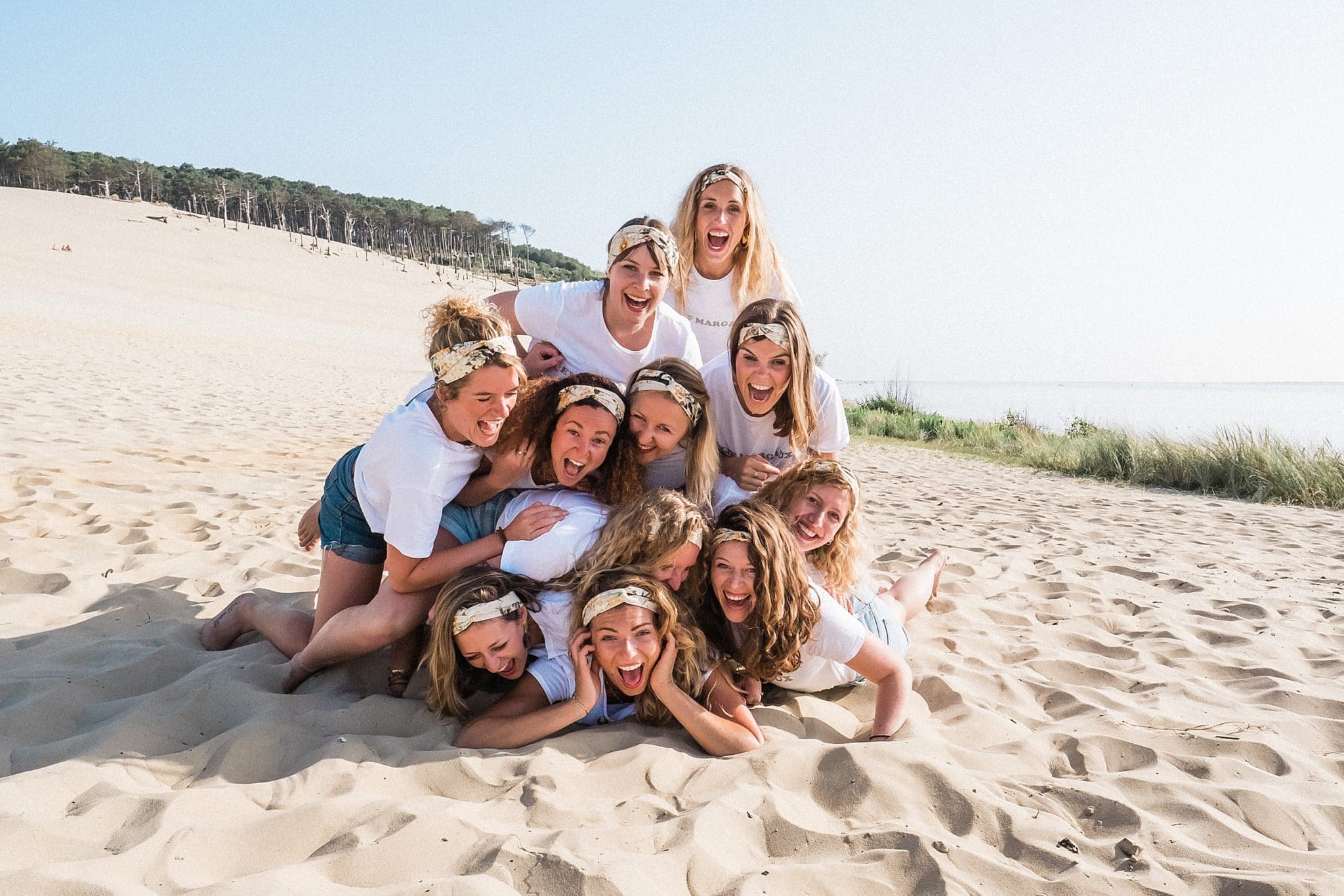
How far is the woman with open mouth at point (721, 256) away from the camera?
4.34m

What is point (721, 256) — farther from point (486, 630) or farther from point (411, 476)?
point (486, 630)

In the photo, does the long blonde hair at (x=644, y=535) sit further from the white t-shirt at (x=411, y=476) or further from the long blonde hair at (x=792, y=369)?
the long blonde hair at (x=792, y=369)

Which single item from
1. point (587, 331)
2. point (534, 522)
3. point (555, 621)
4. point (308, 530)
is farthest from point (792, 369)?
point (308, 530)

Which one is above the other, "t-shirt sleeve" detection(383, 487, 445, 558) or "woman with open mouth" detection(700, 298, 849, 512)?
"woman with open mouth" detection(700, 298, 849, 512)

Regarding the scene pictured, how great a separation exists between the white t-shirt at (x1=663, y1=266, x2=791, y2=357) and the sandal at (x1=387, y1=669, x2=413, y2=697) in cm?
230

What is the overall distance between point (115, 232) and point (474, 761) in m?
51.8

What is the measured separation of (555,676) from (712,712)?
1.91 feet

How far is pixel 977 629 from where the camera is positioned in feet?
13.9

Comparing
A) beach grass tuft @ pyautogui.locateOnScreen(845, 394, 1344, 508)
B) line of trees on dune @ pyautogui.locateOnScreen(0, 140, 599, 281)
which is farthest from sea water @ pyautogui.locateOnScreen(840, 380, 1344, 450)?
line of trees on dune @ pyautogui.locateOnScreen(0, 140, 599, 281)

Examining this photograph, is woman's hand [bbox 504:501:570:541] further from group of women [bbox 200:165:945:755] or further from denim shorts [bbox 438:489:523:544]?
denim shorts [bbox 438:489:523:544]

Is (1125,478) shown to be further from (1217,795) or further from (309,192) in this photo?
(309,192)

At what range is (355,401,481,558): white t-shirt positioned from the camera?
3107 millimetres

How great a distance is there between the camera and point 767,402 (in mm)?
3750

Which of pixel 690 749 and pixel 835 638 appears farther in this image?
pixel 835 638
